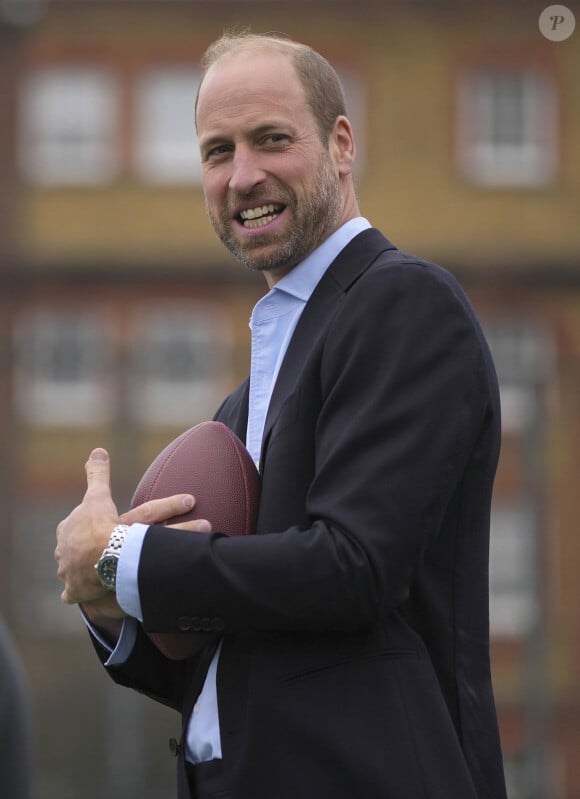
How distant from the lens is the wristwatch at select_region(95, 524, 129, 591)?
194cm

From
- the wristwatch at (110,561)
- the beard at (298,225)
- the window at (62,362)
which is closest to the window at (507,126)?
the window at (62,362)

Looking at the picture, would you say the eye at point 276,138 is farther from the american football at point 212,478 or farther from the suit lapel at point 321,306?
the american football at point 212,478

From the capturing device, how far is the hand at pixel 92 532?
6.45 ft

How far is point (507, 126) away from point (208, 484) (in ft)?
63.7

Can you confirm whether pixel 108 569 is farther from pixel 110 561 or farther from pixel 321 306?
pixel 321 306

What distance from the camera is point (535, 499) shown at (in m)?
7.64

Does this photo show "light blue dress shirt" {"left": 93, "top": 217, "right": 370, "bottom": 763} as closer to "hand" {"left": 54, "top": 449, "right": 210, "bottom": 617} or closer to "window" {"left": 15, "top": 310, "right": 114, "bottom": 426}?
"hand" {"left": 54, "top": 449, "right": 210, "bottom": 617}

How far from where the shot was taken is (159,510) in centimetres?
202

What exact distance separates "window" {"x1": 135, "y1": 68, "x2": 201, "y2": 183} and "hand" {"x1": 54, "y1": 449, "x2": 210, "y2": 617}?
735 inches

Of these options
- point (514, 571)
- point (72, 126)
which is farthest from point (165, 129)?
point (514, 571)

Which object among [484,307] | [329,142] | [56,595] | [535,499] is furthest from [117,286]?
[329,142]

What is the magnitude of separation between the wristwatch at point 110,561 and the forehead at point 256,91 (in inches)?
26.3

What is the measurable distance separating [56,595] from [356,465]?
26.1ft

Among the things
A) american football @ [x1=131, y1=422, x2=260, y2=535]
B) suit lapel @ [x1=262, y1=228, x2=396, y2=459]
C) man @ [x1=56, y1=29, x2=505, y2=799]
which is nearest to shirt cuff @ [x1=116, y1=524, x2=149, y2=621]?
man @ [x1=56, y1=29, x2=505, y2=799]
